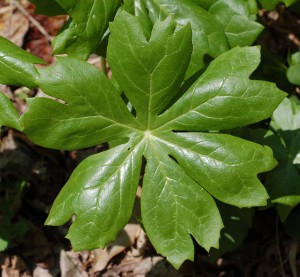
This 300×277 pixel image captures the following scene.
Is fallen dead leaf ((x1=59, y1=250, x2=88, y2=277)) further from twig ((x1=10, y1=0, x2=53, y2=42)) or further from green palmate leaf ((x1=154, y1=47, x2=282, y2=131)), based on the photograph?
twig ((x1=10, y1=0, x2=53, y2=42))

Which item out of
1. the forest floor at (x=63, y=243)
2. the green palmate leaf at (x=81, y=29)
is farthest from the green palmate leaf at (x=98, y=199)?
the forest floor at (x=63, y=243)

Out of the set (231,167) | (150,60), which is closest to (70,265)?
(231,167)

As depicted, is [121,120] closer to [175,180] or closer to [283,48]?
[175,180]

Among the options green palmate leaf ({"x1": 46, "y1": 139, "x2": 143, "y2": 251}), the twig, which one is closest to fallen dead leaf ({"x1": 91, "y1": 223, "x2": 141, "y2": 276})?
green palmate leaf ({"x1": 46, "y1": 139, "x2": 143, "y2": 251})

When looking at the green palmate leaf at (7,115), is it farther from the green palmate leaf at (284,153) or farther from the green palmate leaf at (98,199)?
the green palmate leaf at (284,153)

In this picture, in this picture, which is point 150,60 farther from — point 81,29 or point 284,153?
point 284,153

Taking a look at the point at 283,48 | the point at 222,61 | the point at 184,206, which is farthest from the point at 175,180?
the point at 283,48

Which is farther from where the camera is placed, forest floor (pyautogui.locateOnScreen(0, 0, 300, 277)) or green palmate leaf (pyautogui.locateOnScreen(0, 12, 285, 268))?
forest floor (pyautogui.locateOnScreen(0, 0, 300, 277))
